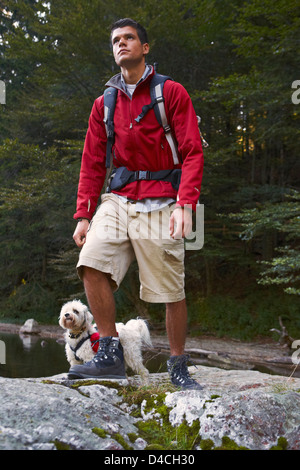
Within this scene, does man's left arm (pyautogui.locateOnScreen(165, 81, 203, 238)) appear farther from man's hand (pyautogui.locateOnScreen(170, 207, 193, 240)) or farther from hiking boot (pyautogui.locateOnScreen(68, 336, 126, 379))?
hiking boot (pyautogui.locateOnScreen(68, 336, 126, 379))

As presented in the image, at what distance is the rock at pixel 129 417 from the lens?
1.86 meters

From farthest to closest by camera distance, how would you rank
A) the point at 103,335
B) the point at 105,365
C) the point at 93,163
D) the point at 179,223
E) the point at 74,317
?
the point at 74,317 < the point at 93,163 < the point at 103,335 < the point at 105,365 < the point at 179,223

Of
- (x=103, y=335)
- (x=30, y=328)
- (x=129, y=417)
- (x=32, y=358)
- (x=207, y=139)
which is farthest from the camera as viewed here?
(x=30, y=328)

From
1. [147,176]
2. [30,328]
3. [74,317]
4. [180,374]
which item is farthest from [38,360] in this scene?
[147,176]

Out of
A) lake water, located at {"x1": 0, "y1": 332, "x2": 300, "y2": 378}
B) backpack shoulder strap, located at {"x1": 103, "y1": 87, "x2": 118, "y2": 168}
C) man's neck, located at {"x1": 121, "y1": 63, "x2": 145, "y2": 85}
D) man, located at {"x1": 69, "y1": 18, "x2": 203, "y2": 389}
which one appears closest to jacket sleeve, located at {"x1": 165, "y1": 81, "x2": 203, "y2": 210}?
man, located at {"x1": 69, "y1": 18, "x2": 203, "y2": 389}

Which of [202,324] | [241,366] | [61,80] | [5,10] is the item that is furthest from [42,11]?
[241,366]

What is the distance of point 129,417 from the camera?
2.34 m

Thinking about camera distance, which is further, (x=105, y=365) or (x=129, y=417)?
(x=105, y=365)

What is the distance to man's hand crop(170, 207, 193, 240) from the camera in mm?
2667

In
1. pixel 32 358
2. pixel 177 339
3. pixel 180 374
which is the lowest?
pixel 32 358

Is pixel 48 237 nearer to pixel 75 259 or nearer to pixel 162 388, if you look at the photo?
pixel 75 259

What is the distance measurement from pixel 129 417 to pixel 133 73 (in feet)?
7.24

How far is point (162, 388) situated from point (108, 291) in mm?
700

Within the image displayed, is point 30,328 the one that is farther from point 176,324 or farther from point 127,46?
point 127,46
